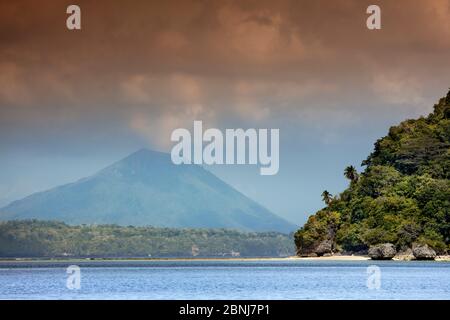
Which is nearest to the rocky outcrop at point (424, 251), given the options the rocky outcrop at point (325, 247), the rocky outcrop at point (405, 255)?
the rocky outcrop at point (405, 255)

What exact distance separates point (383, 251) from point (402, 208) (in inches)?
353

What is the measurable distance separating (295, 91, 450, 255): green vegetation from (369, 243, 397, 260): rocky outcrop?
4.23 feet

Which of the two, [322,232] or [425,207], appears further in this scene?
[322,232]

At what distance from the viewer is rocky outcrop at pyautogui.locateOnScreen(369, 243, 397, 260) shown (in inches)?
6811

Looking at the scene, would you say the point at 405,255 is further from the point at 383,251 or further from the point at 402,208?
the point at 402,208

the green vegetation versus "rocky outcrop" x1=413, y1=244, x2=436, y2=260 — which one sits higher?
the green vegetation

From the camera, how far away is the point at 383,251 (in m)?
174

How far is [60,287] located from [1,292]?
780cm

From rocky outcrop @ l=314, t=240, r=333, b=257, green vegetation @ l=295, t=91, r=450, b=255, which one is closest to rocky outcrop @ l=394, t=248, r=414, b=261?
green vegetation @ l=295, t=91, r=450, b=255

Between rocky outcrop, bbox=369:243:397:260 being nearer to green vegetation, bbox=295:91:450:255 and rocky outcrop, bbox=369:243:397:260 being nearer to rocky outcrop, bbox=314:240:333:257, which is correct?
green vegetation, bbox=295:91:450:255

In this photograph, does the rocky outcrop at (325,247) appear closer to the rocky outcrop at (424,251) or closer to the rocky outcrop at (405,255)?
the rocky outcrop at (405,255)
